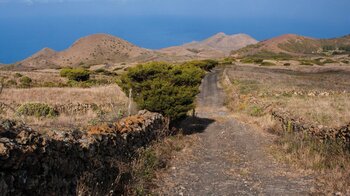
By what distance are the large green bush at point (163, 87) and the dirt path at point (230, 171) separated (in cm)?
188

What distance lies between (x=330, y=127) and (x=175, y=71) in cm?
743

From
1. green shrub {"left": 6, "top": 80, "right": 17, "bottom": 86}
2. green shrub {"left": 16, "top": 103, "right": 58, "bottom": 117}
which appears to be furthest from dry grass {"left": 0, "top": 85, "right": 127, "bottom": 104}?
green shrub {"left": 6, "top": 80, "right": 17, "bottom": 86}

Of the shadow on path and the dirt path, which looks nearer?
the dirt path

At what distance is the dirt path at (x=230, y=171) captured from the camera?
1030 centimetres

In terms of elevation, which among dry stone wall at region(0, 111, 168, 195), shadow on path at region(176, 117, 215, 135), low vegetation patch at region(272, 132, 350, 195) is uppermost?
dry stone wall at region(0, 111, 168, 195)

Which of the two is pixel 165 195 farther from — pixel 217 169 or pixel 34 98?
pixel 34 98

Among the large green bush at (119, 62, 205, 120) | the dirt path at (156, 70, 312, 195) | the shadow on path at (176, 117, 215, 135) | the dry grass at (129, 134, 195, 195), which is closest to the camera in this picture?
the dry grass at (129, 134, 195, 195)

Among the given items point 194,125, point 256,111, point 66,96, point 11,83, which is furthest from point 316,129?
point 11,83

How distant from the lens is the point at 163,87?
17672 mm

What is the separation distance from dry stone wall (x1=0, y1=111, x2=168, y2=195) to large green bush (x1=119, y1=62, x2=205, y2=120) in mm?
6007

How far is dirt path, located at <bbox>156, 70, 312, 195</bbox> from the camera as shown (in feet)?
33.8

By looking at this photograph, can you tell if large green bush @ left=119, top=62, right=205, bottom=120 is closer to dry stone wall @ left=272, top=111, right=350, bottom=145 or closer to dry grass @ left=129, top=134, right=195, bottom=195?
dry grass @ left=129, top=134, right=195, bottom=195

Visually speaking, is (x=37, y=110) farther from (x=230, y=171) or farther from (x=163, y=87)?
(x=230, y=171)

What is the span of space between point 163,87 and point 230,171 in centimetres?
651
